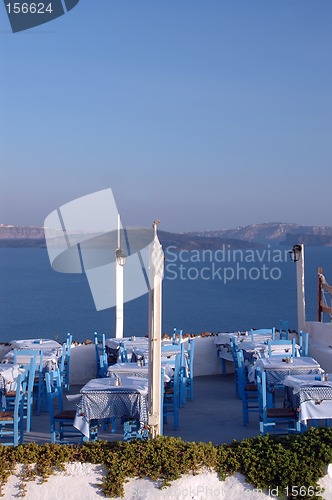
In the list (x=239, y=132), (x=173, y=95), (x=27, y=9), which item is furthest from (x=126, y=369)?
(x=239, y=132)

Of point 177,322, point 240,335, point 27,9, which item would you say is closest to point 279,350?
point 240,335

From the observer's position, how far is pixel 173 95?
44688 mm

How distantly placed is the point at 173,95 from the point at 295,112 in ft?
92.3

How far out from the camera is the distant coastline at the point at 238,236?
4750 cm

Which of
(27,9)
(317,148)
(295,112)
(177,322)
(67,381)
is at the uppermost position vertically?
(295,112)

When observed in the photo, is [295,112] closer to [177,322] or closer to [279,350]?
[177,322]

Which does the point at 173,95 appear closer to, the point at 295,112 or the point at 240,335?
the point at 295,112

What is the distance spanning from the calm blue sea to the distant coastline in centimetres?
200

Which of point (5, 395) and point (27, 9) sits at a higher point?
point (27, 9)

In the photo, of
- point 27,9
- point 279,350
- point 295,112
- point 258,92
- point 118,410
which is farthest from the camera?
point 295,112

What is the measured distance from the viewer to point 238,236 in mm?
58906

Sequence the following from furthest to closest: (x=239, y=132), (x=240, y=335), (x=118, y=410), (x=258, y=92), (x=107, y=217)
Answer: (x=239, y=132) → (x=258, y=92) → (x=107, y=217) → (x=240, y=335) → (x=118, y=410)

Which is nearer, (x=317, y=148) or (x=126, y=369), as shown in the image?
(x=126, y=369)

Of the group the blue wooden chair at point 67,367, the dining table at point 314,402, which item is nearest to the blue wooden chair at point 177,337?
the blue wooden chair at point 67,367
